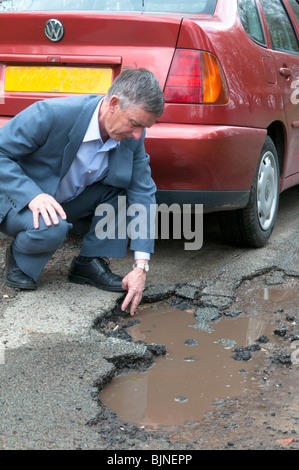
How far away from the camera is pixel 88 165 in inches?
118

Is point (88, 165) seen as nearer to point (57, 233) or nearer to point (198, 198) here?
point (57, 233)

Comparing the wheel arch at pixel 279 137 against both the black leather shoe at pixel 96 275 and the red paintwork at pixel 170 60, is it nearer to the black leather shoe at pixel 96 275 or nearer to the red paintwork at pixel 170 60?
the red paintwork at pixel 170 60

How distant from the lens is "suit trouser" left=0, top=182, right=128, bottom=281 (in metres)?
2.87

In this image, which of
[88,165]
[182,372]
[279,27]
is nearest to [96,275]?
[88,165]

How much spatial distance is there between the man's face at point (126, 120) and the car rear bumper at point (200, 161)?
0.41 m

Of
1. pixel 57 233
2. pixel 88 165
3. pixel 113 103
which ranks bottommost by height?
pixel 57 233

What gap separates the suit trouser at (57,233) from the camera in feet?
9.41

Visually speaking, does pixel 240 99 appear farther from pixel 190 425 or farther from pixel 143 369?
pixel 190 425

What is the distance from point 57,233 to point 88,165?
1.21 feet

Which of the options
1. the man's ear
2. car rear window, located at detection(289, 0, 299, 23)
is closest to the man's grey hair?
the man's ear

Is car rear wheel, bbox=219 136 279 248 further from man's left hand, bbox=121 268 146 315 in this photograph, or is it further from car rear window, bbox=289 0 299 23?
car rear window, bbox=289 0 299 23

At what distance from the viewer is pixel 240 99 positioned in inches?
130

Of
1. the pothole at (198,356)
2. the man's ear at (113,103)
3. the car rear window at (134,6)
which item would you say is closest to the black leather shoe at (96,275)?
the pothole at (198,356)
